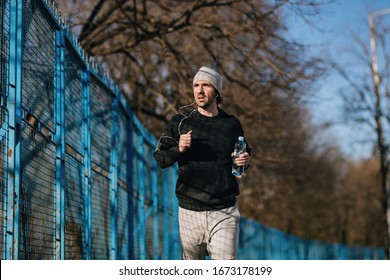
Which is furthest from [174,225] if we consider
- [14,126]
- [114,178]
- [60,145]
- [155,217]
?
[14,126]

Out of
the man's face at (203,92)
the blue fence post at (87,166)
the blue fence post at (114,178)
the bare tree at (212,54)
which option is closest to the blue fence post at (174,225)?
the bare tree at (212,54)

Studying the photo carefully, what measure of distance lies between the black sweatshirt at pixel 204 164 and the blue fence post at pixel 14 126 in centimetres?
111

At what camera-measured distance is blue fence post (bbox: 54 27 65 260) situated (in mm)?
6512

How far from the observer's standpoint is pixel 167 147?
19.5 ft

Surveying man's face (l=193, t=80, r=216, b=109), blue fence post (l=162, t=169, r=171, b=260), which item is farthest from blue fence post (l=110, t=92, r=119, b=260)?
blue fence post (l=162, t=169, r=171, b=260)

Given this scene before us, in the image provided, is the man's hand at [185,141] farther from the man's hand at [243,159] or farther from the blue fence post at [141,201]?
the blue fence post at [141,201]

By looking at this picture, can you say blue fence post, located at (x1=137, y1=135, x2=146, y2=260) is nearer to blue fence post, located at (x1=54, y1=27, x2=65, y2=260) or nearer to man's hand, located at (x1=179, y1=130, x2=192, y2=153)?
blue fence post, located at (x1=54, y1=27, x2=65, y2=260)

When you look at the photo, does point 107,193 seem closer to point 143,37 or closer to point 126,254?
point 126,254

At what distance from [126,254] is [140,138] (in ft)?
8.24

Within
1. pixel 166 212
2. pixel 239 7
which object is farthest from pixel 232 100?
pixel 166 212

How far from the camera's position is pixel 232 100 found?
649 inches

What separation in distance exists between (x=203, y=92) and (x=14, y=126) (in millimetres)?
1449

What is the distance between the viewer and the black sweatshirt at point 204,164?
5.81m
